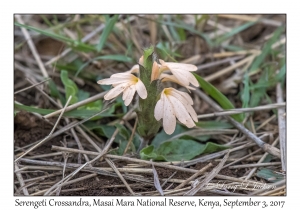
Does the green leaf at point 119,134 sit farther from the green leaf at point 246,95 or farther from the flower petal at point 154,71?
the green leaf at point 246,95

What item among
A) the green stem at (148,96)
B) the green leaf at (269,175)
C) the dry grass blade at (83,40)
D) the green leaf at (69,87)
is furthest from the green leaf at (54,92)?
the green leaf at (269,175)

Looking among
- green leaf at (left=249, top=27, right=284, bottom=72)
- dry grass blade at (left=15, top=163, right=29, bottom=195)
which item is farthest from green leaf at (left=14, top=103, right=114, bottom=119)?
green leaf at (left=249, top=27, right=284, bottom=72)

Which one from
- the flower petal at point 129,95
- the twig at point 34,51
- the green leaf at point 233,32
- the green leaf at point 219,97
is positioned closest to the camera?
the flower petal at point 129,95

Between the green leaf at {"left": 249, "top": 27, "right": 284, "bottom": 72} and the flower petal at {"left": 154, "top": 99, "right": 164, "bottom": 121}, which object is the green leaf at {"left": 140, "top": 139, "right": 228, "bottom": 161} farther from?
the green leaf at {"left": 249, "top": 27, "right": 284, "bottom": 72}

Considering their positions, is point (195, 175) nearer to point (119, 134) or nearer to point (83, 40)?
point (119, 134)

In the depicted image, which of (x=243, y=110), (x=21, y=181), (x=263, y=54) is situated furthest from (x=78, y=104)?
(x=263, y=54)
